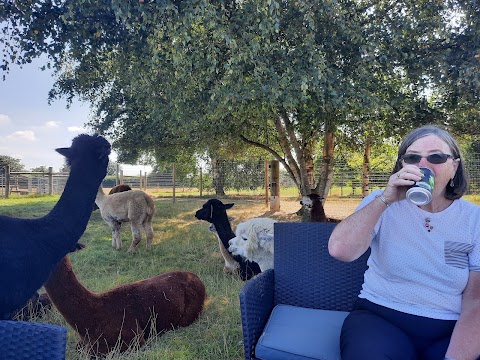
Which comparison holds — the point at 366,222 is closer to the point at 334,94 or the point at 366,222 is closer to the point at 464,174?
the point at 464,174

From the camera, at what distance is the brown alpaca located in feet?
10.1

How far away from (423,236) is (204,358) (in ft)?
6.40

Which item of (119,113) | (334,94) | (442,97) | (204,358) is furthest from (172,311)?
(119,113)

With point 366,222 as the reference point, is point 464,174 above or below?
above

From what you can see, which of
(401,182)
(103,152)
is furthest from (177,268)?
(401,182)

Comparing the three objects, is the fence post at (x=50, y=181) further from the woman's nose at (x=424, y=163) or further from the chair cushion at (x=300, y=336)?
the woman's nose at (x=424, y=163)

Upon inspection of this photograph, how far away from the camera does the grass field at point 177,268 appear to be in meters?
3.19

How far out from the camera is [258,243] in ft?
15.5

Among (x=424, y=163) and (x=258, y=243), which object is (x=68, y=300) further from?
(x=424, y=163)

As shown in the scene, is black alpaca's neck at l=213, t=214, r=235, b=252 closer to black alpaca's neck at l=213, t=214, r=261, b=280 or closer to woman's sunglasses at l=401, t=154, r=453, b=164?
black alpaca's neck at l=213, t=214, r=261, b=280

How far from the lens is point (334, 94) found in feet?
15.9

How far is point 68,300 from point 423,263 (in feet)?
8.32

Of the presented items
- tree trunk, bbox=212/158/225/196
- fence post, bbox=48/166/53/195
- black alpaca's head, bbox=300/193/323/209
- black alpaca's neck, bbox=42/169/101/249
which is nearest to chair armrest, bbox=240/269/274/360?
black alpaca's neck, bbox=42/169/101/249

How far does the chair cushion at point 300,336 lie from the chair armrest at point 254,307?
56 millimetres
